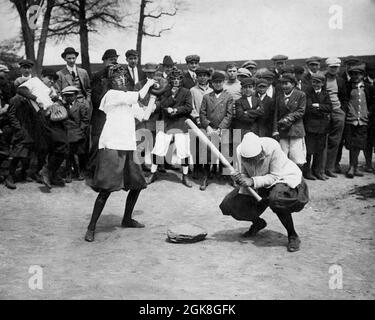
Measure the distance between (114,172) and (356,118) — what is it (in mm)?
5574

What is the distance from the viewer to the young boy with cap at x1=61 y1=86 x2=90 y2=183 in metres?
9.01

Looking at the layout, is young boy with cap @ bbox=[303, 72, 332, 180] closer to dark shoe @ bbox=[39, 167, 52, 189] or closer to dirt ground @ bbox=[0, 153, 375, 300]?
dirt ground @ bbox=[0, 153, 375, 300]

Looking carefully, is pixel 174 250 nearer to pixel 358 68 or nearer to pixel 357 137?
pixel 357 137

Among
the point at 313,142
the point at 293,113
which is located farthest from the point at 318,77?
the point at 313,142

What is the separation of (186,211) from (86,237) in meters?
2.10

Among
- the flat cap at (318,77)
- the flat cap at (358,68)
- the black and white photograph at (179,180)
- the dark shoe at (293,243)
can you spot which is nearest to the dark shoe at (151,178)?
the black and white photograph at (179,180)

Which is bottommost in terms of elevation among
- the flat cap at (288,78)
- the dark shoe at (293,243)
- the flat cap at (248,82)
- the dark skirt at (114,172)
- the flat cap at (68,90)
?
the dark shoe at (293,243)

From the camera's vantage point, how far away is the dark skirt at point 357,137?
9.67 meters

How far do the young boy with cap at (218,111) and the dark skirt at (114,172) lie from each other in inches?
109

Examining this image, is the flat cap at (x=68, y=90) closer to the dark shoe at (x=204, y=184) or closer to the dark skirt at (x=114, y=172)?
the dark shoe at (x=204, y=184)

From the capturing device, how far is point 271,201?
18.7 feet

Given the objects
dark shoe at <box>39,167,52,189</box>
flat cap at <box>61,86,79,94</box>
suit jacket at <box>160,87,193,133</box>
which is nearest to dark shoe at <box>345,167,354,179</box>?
suit jacket at <box>160,87,193,133</box>

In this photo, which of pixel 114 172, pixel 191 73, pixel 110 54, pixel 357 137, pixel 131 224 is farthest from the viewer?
pixel 191 73
